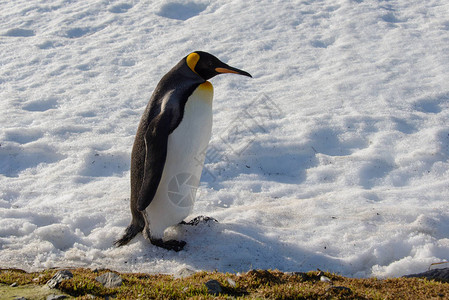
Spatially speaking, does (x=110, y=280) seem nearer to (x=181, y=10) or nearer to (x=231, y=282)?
(x=231, y=282)

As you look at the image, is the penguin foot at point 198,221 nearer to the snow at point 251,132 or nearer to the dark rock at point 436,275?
the snow at point 251,132

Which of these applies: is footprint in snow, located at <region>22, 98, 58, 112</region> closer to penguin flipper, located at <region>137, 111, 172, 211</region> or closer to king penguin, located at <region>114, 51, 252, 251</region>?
king penguin, located at <region>114, 51, 252, 251</region>

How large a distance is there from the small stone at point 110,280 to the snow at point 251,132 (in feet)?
2.26

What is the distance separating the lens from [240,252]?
3721 mm

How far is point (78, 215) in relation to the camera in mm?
4277

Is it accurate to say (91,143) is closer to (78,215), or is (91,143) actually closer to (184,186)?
(78,215)

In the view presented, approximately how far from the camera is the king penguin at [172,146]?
375cm

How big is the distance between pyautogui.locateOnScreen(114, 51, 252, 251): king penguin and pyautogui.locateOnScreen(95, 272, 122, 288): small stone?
939 millimetres

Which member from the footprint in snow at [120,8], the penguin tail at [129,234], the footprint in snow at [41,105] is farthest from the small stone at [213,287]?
the footprint in snow at [120,8]

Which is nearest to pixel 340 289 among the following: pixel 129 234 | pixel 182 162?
pixel 182 162

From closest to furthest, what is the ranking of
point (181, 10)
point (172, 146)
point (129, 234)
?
point (172, 146)
point (129, 234)
point (181, 10)

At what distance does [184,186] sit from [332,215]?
52.1 inches

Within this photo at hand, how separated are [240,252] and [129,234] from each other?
35.5 inches

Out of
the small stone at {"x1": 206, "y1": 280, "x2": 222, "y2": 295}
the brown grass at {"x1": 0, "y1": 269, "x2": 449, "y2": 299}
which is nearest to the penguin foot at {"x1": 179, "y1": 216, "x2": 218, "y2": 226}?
the brown grass at {"x1": 0, "y1": 269, "x2": 449, "y2": 299}
